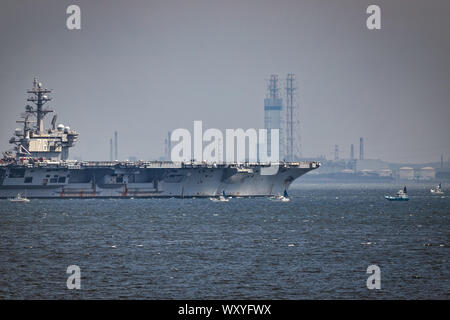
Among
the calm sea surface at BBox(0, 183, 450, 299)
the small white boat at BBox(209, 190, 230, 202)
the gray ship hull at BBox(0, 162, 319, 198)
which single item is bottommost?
the calm sea surface at BBox(0, 183, 450, 299)

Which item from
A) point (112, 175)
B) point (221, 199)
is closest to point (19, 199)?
point (112, 175)

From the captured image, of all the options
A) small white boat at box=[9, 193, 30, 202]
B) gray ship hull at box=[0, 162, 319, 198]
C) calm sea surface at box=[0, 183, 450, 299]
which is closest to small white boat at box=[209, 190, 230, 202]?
gray ship hull at box=[0, 162, 319, 198]

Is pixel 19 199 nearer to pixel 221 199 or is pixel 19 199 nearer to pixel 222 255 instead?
pixel 221 199

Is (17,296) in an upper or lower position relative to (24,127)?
lower

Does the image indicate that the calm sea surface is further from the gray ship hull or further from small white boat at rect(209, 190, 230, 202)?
small white boat at rect(209, 190, 230, 202)

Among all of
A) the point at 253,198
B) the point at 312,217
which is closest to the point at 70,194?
the point at 253,198

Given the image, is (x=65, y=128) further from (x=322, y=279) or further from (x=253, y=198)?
(x=322, y=279)

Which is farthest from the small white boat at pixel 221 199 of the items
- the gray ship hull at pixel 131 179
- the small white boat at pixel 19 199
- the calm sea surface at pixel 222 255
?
the small white boat at pixel 19 199
